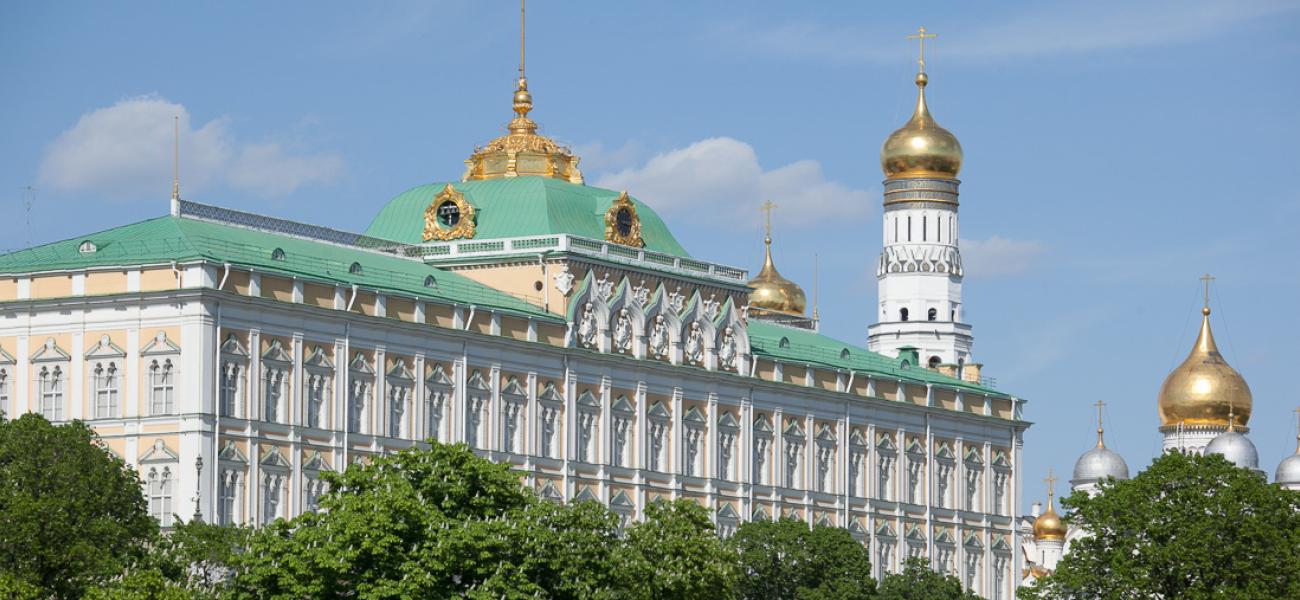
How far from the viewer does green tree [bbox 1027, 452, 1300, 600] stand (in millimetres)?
135875

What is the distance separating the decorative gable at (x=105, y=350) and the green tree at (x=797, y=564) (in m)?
27.9

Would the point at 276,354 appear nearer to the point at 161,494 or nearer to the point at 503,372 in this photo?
the point at 161,494

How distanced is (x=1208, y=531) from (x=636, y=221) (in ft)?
119

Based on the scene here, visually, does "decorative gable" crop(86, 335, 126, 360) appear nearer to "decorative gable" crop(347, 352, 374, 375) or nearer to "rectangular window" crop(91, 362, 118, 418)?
"rectangular window" crop(91, 362, 118, 418)

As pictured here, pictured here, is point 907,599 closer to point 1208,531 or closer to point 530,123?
point 1208,531

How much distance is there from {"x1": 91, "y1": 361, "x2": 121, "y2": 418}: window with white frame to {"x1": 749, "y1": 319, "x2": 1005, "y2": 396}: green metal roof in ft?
136

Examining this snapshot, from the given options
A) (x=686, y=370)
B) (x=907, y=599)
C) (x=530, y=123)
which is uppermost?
(x=530, y=123)

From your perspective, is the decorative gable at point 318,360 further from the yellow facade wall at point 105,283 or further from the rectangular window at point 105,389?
the yellow facade wall at point 105,283

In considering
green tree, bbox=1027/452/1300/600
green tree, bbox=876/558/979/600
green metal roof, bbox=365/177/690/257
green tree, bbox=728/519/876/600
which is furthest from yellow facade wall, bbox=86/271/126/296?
green tree, bbox=1027/452/1300/600

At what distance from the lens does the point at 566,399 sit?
152750 mm

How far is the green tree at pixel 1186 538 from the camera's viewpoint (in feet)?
446

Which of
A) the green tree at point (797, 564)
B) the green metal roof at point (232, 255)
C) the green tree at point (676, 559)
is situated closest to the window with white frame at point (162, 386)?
the green metal roof at point (232, 255)

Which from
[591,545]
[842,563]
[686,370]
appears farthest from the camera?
[686,370]

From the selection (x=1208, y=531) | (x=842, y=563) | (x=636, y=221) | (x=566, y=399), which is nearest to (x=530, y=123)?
(x=636, y=221)
